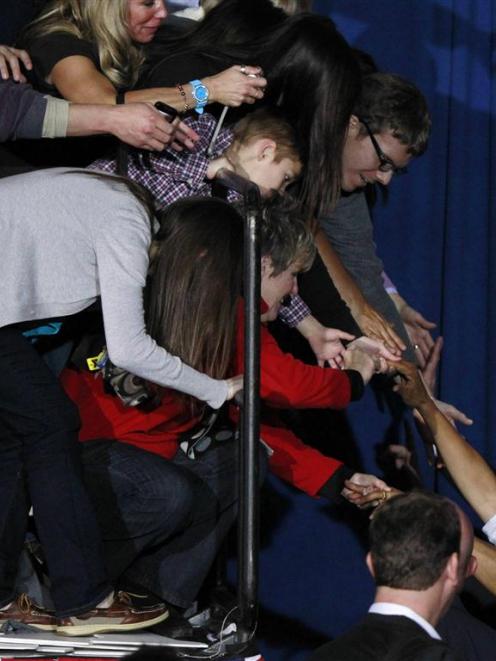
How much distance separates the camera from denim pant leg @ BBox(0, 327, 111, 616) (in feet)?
9.20

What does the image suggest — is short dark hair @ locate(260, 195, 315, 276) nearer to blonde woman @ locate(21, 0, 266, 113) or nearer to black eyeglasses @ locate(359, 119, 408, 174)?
blonde woman @ locate(21, 0, 266, 113)

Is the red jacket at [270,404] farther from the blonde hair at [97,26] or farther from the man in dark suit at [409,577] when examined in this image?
the blonde hair at [97,26]

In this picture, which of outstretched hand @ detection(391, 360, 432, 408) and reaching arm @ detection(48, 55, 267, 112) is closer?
reaching arm @ detection(48, 55, 267, 112)

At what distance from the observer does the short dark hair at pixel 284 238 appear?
3.29m

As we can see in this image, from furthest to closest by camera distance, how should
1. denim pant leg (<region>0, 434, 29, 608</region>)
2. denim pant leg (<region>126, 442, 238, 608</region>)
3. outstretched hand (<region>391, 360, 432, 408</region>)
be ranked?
outstretched hand (<region>391, 360, 432, 408</region>) → denim pant leg (<region>126, 442, 238, 608</region>) → denim pant leg (<region>0, 434, 29, 608</region>)

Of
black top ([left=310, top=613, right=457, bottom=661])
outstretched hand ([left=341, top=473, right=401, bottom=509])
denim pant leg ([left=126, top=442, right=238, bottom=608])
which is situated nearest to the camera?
black top ([left=310, top=613, right=457, bottom=661])

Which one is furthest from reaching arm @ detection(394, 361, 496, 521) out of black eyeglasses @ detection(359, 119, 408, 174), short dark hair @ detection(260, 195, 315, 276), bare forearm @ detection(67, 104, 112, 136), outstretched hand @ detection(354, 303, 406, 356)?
bare forearm @ detection(67, 104, 112, 136)

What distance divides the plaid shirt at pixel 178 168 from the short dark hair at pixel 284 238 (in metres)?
0.16

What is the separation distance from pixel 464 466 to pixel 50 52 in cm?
144

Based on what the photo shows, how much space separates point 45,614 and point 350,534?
59.6 inches

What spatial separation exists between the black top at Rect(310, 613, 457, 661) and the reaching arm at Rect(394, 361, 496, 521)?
1000 mm

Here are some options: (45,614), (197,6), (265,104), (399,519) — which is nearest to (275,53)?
(265,104)

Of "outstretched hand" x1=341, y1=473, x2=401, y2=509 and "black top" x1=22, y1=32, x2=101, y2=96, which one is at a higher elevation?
"black top" x1=22, y1=32, x2=101, y2=96

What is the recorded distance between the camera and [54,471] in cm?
281
